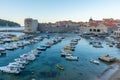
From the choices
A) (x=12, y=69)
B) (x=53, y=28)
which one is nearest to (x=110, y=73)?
(x=12, y=69)

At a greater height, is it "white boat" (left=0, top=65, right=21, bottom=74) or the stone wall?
the stone wall

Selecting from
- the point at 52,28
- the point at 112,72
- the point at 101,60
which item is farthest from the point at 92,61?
the point at 52,28

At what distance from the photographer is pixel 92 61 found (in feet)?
131

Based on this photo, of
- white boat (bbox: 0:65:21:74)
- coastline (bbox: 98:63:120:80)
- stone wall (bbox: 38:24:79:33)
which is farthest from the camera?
stone wall (bbox: 38:24:79:33)

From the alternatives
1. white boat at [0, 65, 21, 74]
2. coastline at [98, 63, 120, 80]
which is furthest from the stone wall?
white boat at [0, 65, 21, 74]

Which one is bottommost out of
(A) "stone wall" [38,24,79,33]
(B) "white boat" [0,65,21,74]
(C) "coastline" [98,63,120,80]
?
(C) "coastline" [98,63,120,80]

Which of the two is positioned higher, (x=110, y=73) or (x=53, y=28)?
(x=53, y=28)

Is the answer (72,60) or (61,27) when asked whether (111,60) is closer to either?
(72,60)

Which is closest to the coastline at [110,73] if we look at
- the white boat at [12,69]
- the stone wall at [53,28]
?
the white boat at [12,69]

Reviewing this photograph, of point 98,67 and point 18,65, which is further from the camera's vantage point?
point 98,67

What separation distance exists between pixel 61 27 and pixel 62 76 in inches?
4694

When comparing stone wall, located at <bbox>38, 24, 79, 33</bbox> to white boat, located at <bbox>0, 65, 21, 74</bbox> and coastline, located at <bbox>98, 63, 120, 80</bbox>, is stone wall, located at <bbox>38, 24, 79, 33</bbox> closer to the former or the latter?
coastline, located at <bbox>98, 63, 120, 80</bbox>

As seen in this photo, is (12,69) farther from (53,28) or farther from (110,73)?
(53,28)

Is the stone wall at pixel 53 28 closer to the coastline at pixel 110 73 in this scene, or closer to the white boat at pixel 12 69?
the coastline at pixel 110 73
